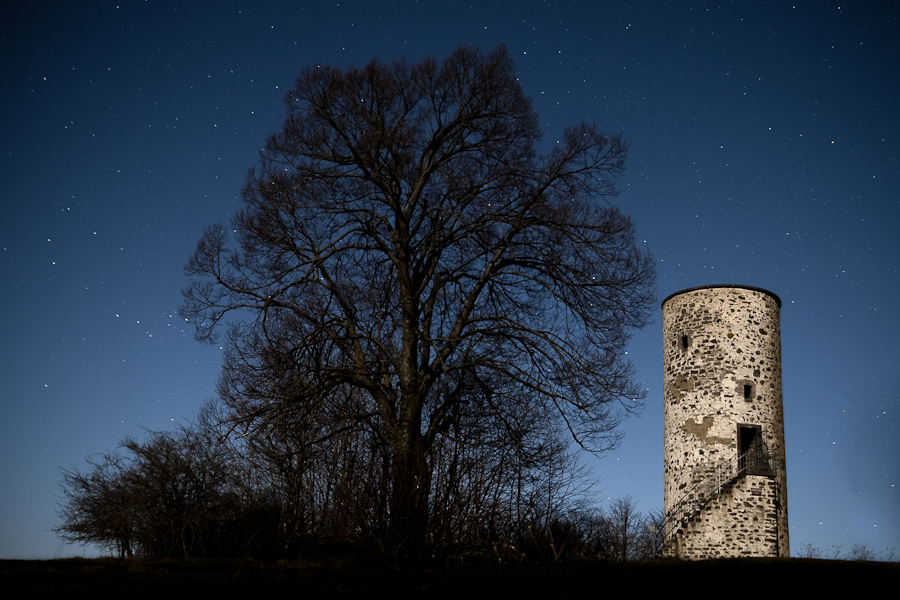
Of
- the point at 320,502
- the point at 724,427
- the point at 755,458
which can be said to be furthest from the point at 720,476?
the point at 320,502

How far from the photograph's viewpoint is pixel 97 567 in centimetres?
809

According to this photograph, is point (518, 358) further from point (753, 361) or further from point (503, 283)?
point (753, 361)

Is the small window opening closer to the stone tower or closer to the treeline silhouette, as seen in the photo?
the stone tower

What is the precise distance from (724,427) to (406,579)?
14.7 m

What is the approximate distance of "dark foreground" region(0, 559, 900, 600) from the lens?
6.34 m

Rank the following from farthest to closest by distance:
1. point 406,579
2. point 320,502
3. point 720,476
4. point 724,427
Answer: point 724,427 < point 720,476 < point 320,502 < point 406,579

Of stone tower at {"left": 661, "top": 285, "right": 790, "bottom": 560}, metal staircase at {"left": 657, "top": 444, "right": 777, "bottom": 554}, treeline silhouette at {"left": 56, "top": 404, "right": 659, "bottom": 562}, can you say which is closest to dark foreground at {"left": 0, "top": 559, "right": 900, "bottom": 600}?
treeline silhouette at {"left": 56, "top": 404, "right": 659, "bottom": 562}

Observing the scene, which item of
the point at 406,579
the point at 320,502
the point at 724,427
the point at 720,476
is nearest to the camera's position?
the point at 406,579

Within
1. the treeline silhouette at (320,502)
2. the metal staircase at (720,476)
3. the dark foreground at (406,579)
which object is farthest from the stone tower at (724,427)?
the dark foreground at (406,579)

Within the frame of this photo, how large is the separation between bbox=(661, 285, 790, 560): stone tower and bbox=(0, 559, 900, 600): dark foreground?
1066 centimetres

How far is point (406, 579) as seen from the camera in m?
7.07

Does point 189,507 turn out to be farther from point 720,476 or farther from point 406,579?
point 720,476

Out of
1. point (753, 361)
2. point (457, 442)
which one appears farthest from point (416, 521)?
point (753, 361)

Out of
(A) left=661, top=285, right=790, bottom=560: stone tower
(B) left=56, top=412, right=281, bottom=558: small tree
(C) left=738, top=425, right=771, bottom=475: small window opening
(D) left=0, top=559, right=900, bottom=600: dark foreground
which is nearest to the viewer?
(D) left=0, top=559, right=900, bottom=600: dark foreground
